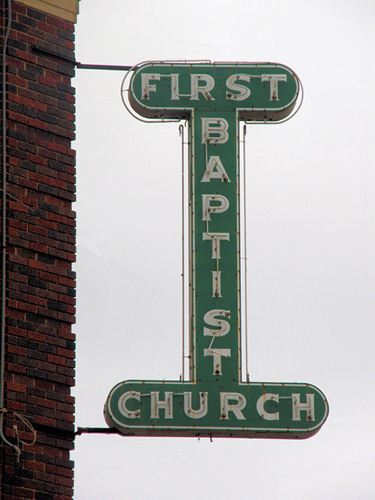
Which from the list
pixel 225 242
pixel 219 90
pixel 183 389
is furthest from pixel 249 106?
pixel 183 389

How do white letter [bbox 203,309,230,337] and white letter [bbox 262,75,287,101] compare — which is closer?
white letter [bbox 203,309,230,337]

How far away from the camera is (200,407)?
751 inches

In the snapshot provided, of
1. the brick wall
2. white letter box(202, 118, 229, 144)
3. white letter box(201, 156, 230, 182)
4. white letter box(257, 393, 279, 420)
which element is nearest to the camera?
the brick wall

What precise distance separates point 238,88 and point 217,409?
3416 millimetres

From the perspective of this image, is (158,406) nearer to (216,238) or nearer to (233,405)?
(233,405)

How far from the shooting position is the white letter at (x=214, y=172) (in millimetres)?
19859

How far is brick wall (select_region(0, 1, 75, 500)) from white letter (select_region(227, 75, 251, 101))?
1647 millimetres

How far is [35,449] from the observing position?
1838cm

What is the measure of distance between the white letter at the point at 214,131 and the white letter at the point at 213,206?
0.62 meters

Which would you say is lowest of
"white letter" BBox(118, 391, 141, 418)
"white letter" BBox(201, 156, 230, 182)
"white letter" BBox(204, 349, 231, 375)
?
"white letter" BBox(118, 391, 141, 418)

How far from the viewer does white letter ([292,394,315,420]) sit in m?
19.2

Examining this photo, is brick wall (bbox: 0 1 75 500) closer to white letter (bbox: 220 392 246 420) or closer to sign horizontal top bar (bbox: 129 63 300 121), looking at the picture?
sign horizontal top bar (bbox: 129 63 300 121)

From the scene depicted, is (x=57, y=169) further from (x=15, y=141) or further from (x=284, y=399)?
(x=284, y=399)

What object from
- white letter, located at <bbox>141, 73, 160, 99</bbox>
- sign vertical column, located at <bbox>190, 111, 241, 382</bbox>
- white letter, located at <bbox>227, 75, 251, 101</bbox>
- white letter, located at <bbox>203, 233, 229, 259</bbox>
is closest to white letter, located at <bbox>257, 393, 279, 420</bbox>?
sign vertical column, located at <bbox>190, 111, 241, 382</bbox>
